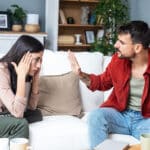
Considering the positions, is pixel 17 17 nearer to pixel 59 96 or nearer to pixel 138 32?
pixel 59 96

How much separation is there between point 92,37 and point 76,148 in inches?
135

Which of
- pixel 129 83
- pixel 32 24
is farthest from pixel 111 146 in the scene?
pixel 32 24

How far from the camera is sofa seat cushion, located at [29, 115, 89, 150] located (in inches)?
94.7

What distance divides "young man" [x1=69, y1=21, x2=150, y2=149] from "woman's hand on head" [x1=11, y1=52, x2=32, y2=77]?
1.11 feet

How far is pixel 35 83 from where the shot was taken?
102 inches

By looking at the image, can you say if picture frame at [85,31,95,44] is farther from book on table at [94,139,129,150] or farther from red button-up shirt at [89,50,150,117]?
book on table at [94,139,129,150]

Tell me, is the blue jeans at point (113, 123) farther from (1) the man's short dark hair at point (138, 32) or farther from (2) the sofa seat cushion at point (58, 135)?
(1) the man's short dark hair at point (138, 32)

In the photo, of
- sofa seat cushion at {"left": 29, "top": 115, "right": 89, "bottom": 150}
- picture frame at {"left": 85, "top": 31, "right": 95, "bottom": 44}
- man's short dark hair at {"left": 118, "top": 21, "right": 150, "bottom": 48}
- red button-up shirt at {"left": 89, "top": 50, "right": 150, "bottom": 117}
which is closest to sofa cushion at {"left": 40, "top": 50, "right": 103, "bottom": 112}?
red button-up shirt at {"left": 89, "top": 50, "right": 150, "bottom": 117}

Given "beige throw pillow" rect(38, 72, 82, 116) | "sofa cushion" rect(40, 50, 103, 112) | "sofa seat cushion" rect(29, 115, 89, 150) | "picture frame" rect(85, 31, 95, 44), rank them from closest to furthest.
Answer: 1. "sofa seat cushion" rect(29, 115, 89, 150)
2. "beige throw pillow" rect(38, 72, 82, 116)
3. "sofa cushion" rect(40, 50, 103, 112)
4. "picture frame" rect(85, 31, 95, 44)

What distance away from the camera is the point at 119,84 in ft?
8.32

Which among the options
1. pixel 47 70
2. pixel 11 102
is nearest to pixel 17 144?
pixel 11 102

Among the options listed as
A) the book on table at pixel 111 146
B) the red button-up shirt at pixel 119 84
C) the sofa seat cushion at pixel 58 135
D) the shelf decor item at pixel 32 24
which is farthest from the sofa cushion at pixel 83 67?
the shelf decor item at pixel 32 24

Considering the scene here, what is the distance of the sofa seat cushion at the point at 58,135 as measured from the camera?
2.40m

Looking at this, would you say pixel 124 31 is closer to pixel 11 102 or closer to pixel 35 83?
pixel 35 83
